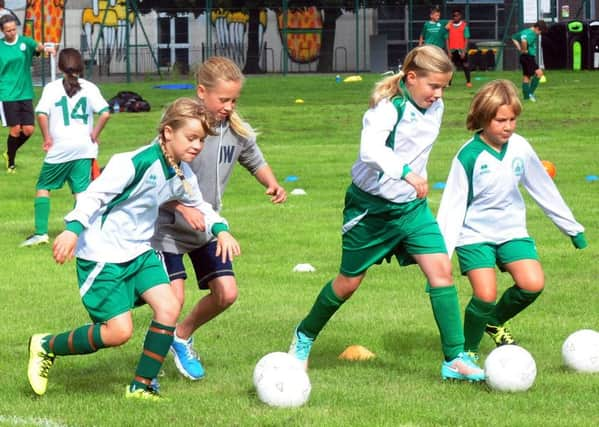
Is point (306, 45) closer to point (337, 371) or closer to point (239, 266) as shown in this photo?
point (239, 266)

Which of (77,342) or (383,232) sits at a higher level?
(383,232)

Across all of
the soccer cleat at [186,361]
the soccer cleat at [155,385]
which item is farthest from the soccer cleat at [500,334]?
the soccer cleat at [155,385]

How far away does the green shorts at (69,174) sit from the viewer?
492 inches

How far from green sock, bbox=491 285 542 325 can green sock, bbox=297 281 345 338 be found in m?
0.91

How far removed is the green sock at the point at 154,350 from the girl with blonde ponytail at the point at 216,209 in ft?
1.98

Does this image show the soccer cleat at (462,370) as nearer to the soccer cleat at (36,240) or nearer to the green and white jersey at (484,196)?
the green and white jersey at (484,196)

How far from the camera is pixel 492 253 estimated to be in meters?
7.20

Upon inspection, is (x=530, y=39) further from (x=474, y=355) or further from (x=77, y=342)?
(x=77, y=342)

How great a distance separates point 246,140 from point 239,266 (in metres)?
3.90

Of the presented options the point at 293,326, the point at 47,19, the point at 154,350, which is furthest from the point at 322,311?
the point at 47,19

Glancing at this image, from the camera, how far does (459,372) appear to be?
6.82 meters

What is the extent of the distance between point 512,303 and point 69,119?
6.33 m

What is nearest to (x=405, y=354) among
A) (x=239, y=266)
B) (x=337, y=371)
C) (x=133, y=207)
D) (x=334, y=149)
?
(x=337, y=371)

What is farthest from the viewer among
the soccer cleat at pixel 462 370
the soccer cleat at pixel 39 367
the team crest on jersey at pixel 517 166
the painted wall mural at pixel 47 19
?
the painted wall mural at pixel 47 19
